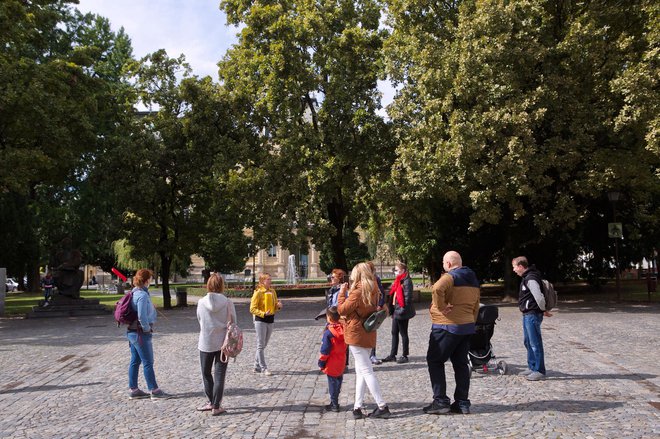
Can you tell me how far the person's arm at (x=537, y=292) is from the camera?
902 cm

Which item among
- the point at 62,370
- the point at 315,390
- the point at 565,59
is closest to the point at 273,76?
the point at 565,59

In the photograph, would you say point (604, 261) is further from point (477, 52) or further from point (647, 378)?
point (647, 378)

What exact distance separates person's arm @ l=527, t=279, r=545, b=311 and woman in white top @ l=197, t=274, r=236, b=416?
14.0ft

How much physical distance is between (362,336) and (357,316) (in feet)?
0.76

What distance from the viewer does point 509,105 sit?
812 inches

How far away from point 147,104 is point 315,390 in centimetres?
2295

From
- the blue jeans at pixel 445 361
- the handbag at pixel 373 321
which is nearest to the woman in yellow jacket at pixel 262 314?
the handbag at pixel 373 321

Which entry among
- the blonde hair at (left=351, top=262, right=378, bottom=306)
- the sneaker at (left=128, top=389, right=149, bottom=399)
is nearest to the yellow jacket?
the sneaker at (left=128, top=389, right=149, bottom=399)

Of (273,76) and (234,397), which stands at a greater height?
(273,76)

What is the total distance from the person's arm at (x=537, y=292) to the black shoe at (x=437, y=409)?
2.59 metres

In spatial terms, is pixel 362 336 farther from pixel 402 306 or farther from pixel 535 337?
pixel 402 306

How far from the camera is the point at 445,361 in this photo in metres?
7.23

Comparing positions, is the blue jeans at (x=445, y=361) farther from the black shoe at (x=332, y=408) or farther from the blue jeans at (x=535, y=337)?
the blue jeans at (x=535, y=337)

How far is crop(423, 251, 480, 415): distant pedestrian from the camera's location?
7215 millimetres
